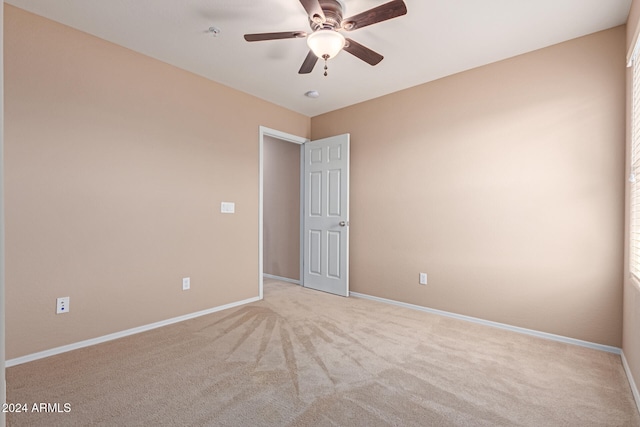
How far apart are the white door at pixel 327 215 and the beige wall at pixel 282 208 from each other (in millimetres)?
342

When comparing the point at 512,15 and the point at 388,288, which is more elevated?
the point at 512,15

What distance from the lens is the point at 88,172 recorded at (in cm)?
263

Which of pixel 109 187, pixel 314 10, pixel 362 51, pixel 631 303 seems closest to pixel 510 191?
pixel 631 303

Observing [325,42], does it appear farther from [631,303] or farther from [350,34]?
[631,303]

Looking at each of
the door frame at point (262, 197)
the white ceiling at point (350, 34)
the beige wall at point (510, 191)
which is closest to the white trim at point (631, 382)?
the beige wall at point (510, 191)

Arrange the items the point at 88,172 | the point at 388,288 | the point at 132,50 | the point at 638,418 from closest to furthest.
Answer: the point at 638,418 → the point at 88,172 → the point at 132,50 → the point at 388,288

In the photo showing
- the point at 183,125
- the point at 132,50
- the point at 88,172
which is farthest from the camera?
the point at 183,125

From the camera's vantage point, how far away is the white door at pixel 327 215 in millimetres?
4148

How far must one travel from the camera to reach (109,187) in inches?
108

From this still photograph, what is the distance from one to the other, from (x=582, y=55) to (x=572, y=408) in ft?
8.59

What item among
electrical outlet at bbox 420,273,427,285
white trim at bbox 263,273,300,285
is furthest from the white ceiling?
white trim at bbox 263,273,300,285

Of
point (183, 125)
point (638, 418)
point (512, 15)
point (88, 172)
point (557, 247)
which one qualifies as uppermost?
point (512, 15)

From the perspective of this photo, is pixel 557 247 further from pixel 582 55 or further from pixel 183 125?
pixel 183 125

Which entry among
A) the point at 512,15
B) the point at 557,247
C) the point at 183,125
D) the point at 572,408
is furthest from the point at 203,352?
the point at 512,15
